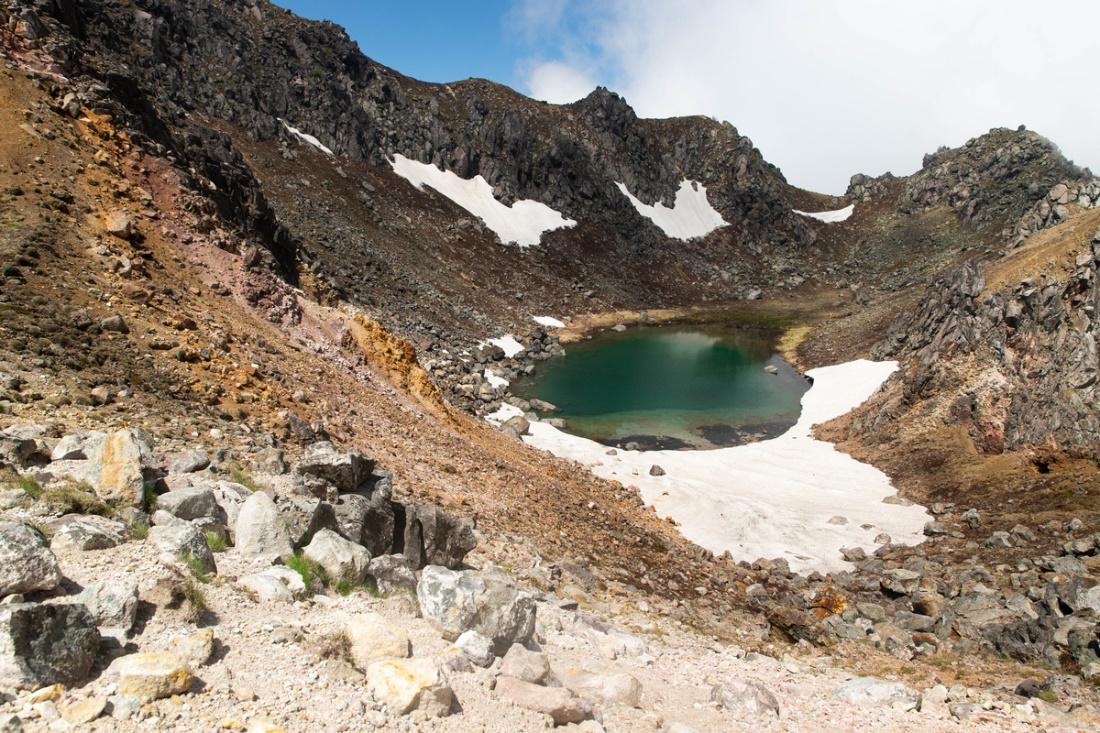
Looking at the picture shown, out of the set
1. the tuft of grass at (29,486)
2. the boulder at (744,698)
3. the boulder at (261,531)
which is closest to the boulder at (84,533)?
the tuft of grass at (29,486)

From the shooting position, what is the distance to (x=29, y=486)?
7.46m

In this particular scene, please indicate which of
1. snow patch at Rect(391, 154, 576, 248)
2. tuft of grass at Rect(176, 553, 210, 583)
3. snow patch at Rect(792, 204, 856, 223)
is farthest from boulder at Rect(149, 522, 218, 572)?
snow patch at Rect(792, 204, 856, 223)

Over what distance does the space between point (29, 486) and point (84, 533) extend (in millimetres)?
1550

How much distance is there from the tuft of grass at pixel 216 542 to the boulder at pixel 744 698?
7.22m

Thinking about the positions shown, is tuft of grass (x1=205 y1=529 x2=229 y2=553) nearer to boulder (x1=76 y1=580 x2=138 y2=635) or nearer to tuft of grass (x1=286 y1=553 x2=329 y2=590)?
tuft of grass (x1=286 y1=553 x2=329 y2=590)

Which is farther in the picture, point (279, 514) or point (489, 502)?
point (489, 502)

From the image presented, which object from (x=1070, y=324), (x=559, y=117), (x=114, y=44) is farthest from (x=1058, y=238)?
(x=559, y=117)

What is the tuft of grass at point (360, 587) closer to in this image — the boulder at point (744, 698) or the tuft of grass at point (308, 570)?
the tuft of grass at point (308, 570)

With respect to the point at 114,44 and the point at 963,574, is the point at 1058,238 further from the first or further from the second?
the point at 114,44

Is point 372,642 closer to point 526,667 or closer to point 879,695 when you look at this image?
point 526,667

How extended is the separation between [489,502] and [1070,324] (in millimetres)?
31634

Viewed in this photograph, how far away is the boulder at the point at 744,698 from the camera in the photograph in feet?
29.2

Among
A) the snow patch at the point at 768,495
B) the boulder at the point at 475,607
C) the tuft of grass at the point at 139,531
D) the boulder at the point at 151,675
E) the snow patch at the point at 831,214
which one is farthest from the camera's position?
the snow patch at the point at 831,214

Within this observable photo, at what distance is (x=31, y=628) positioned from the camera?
4.86 metres
